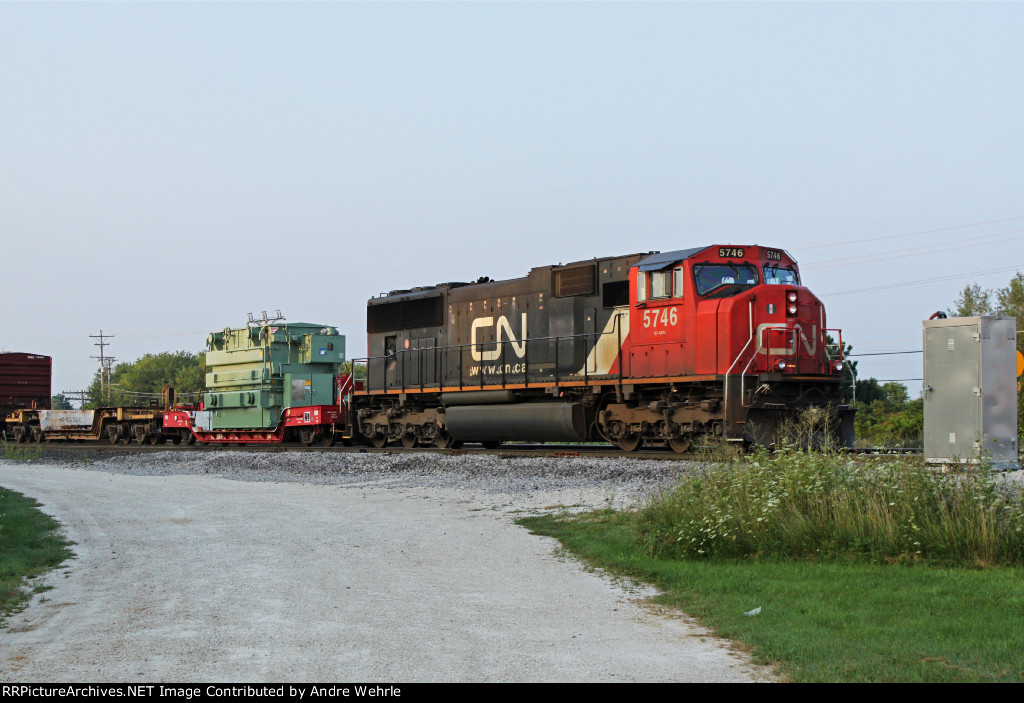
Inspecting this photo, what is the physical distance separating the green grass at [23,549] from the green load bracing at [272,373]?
16.7 m

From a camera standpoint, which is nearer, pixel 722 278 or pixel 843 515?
pixel 843 515

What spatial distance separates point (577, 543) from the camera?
9.66 meters

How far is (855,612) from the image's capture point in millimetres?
6332

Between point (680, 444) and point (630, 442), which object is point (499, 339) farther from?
point (680, 444)

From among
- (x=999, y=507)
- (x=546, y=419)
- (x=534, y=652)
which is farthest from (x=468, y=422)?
(x=534, y=652)

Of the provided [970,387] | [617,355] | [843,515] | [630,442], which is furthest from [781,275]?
[843,515]

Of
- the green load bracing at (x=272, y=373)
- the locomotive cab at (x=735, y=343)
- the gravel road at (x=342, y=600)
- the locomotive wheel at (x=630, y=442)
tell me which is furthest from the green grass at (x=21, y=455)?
the locomotive cab at (x=735, y=343)

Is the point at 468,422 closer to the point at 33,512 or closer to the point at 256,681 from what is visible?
the point at 33,512

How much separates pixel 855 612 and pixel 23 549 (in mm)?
7441

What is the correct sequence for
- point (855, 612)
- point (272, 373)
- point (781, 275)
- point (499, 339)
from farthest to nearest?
point (272, 373) < point (499, 339) < point (781, 275) < point (855, 612)

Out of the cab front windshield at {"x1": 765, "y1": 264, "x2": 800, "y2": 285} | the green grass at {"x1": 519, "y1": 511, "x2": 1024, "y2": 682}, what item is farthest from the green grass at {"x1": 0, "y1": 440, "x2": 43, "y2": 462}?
the green grass at {"x1": 519, "y1": 511, "x2": 1024, "y2": 682}

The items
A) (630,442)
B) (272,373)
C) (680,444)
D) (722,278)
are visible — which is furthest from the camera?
(272,373)

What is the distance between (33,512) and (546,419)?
10.7 m

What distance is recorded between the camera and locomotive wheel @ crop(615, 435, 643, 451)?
19.2 metres
